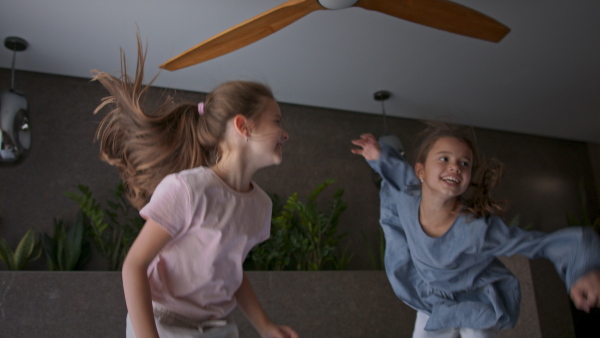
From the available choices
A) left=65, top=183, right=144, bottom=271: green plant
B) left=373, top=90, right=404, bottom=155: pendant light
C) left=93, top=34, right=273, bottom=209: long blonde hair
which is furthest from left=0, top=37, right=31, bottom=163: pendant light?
left=373, top=90, right=404, bottom=155: pendant light

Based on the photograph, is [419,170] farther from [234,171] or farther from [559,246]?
[234,171]

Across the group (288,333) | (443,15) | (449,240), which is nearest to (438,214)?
(449,240)

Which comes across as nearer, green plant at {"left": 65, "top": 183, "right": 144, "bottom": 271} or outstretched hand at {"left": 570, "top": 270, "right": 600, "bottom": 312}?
outstretched hand at {"left": 570, "top": 270, "right": 600, "bottom": 312}

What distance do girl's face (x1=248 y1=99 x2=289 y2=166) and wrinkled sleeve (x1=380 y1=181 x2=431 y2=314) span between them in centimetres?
81

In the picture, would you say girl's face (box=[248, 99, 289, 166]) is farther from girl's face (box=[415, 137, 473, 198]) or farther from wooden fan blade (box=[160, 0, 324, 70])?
wooden fan blade (box=[160, 0, 324, 70])

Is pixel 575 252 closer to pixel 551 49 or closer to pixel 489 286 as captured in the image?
pixel 489 286

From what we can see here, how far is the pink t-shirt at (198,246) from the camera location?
42.3 inches

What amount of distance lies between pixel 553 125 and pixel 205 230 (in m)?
4.46

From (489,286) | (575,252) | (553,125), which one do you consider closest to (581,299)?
(575,252)

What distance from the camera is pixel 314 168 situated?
396 centimetres

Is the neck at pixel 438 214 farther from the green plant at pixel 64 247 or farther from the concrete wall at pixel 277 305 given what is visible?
the green plant at pixel 64 247

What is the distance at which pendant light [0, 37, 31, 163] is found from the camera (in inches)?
102

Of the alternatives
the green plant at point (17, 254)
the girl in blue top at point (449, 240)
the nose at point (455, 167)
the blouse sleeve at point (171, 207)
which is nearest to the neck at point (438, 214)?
the girl in blue top at point (449, 240)

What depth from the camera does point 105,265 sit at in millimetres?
3150
